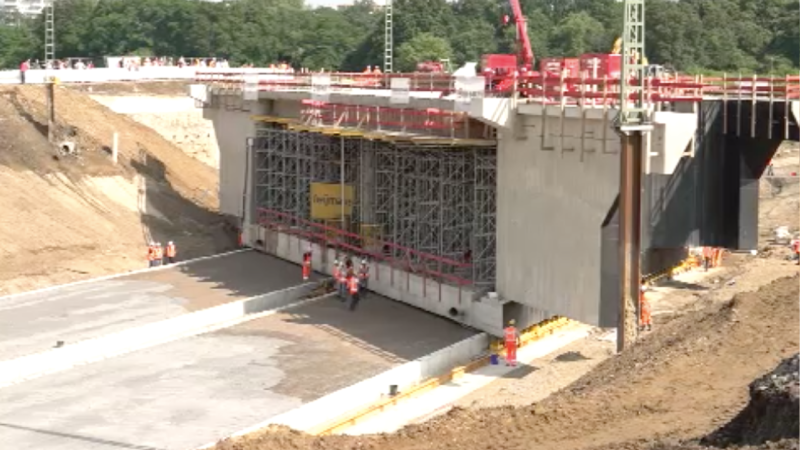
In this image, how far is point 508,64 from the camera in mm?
28859

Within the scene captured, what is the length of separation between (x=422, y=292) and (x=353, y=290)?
1616 mm

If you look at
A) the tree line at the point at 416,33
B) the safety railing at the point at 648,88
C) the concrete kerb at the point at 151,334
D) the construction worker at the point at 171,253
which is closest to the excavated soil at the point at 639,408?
the safety railing at the point at 648,88

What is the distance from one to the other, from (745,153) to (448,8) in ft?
251

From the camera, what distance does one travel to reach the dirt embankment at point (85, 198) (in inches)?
1356

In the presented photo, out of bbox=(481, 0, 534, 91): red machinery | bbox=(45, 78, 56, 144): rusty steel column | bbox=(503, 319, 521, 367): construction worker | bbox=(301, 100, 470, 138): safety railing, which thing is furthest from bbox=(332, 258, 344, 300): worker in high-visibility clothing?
bbox=(45, 78, 56, 144): rusty steel column

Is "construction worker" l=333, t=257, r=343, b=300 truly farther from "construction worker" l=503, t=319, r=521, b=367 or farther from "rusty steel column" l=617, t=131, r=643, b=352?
"rusty steel column" l=617, t=131, r=643, b=352

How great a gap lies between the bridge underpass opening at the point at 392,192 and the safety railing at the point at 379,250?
0.08 metres

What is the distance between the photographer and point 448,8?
97.9m

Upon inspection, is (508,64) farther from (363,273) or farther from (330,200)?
(330,200)

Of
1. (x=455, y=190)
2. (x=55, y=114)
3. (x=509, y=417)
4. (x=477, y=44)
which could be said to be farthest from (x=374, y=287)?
(x=477, y=44)

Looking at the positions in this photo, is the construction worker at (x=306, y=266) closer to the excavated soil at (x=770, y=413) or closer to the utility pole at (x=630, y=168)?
the utility pole at (x=630, y=168)

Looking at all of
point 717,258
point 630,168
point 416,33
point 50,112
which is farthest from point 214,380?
point 416,33

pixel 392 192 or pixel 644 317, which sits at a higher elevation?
pixel 392 192

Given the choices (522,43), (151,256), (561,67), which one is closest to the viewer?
(561,67)
